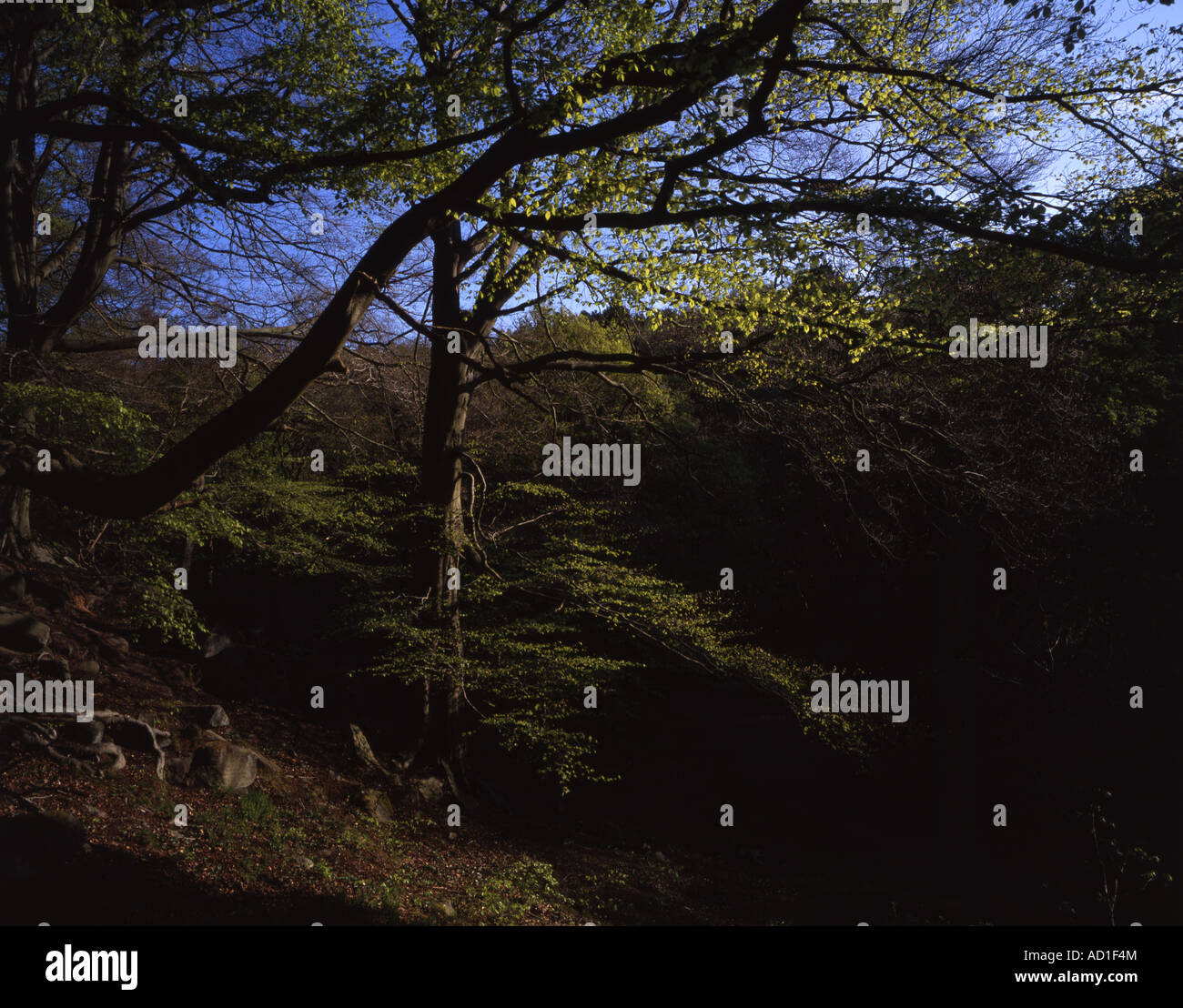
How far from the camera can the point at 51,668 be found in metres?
9.10

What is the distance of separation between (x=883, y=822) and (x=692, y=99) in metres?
13.7

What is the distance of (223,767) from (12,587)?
411cm

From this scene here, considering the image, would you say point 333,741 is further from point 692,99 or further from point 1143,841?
point 1143,841

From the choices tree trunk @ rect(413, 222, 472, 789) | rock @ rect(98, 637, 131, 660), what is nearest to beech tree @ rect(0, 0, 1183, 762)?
tree trunk @ rect(413, 222, 472, 789)

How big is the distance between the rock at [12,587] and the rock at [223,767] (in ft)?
11.3

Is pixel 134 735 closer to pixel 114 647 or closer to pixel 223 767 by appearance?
pixel 223 767

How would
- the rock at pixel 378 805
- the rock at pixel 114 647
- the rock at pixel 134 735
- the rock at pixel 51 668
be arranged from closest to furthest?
the rock at pixel 134 735
the rock at pixel 51 668
the rock at pixel 378 805
the rock at pixel 114 647

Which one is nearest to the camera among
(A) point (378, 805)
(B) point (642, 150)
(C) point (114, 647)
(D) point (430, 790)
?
(B) point (642, 150)

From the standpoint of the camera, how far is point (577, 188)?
6770 mm

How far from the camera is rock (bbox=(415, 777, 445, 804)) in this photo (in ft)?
35.9

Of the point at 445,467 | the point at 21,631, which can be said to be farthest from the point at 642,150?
the point at 21,631

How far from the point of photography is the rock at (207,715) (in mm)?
10000

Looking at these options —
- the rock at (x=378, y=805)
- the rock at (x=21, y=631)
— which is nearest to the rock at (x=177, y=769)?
the rock at (x=378, y=805)

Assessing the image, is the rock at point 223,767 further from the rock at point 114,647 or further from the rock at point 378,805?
the rock at point 114,647
